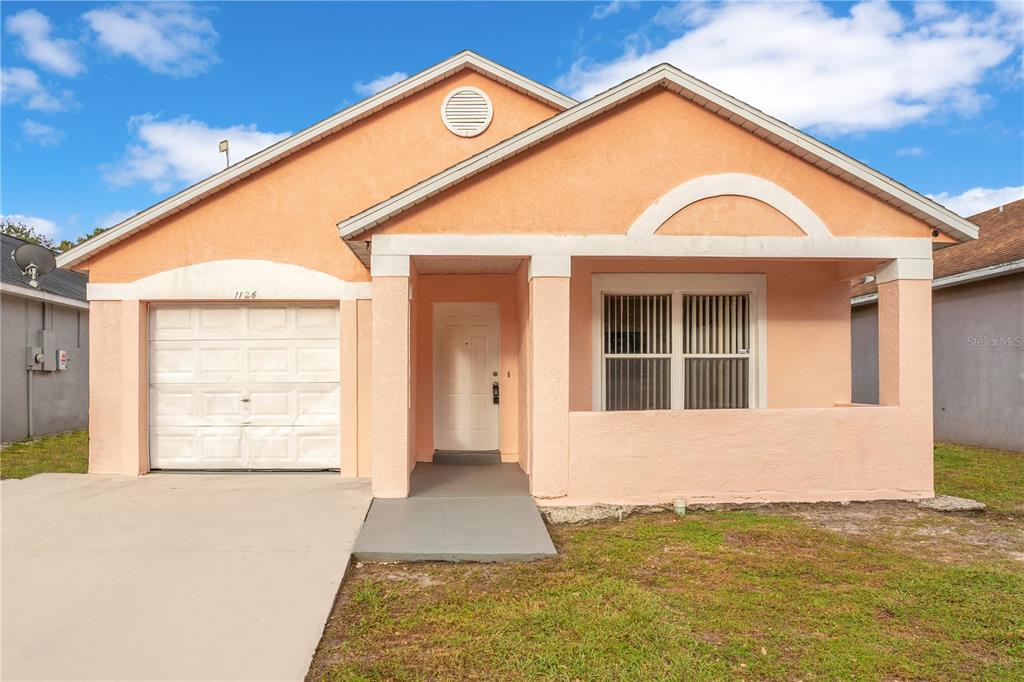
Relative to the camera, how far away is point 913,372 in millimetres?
7047

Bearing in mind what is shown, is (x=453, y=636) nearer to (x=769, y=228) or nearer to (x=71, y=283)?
(x=769, y=228)

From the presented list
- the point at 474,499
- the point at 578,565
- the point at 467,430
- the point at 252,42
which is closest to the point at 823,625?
the point at 578,565

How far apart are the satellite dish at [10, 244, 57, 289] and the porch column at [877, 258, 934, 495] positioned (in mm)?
14435

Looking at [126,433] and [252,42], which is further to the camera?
[252,42]

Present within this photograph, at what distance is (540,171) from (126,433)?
658 cm

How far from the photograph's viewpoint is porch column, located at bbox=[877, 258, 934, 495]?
7.02 metres

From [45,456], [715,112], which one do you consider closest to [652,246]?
[715,112]

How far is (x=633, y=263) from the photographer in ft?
25.9

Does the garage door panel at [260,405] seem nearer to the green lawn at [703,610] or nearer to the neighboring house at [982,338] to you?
the green lawn at [703,610]

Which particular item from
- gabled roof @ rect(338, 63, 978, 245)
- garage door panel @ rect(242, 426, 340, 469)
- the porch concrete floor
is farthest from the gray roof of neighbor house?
the porch concrete floor

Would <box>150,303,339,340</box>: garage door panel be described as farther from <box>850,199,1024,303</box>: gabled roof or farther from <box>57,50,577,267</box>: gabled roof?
<box>850,199,1024,303</box>: gabled roof

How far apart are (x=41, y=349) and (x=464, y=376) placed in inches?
389

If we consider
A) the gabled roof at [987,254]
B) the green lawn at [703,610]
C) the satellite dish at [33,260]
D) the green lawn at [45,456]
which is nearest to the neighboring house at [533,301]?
the green lawn at [703,610]

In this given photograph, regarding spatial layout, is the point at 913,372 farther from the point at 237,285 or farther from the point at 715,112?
the point at 237,285
